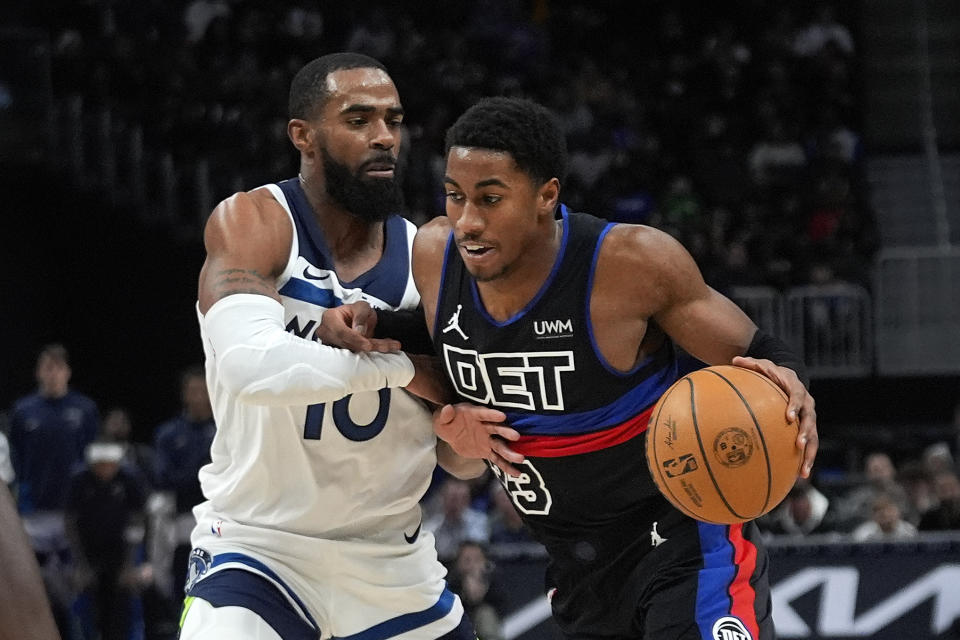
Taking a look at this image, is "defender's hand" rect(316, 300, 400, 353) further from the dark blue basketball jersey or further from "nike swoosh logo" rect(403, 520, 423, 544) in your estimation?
"nike swoosh logo" rect(403, 520, 423, 544)

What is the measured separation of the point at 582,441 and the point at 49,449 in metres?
7.21

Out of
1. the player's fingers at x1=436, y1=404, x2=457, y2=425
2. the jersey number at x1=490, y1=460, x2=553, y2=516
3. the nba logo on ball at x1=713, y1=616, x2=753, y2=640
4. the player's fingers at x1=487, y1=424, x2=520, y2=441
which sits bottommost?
the nba logo on ball at x1=713, y1=616, x2=753, y2=640

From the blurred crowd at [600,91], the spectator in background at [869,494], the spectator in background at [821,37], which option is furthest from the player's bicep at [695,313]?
the spectator in background at [821,37]

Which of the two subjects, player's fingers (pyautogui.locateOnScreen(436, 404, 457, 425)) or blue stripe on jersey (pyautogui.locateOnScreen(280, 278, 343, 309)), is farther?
blue stripe on jersey (pyautogui.locateOnScreen(280, 278, 343, 309))

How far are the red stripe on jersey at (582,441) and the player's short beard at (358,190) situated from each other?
0.87 metres

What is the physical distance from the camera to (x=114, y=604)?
10.2 m

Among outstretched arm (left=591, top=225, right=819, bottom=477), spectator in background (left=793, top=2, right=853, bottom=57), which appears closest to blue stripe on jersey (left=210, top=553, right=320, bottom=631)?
outstretched arm (left=591, top=225, right=819, bottom=477)

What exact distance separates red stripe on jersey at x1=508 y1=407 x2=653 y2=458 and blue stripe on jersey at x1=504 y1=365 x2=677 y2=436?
14 millimetres

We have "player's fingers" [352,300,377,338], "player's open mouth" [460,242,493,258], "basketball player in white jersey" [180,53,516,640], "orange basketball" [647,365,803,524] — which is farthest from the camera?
"player's fingers" [352,300,377,338]

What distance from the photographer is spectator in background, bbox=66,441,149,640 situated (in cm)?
1015

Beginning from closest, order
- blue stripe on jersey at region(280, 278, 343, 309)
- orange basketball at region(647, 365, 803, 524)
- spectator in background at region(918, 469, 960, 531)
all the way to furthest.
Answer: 1. orange basketball at region(647, 365, 803, 524)
2. blue stripe on jersey at region(280, 278, 343, 309)
3. spectator in background at region(918, 469, 960, 531)

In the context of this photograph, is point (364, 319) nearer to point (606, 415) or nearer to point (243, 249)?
point (243, 249)

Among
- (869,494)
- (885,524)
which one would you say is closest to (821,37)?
(869,494)

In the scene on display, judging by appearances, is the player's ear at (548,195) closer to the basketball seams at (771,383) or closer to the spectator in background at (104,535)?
the basketball seams at (771,383)
